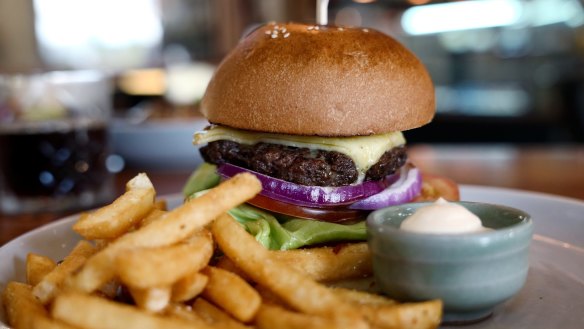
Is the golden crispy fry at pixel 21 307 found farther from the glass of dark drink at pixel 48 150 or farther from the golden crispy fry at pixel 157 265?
the glass of dark drink at pixel 48 150

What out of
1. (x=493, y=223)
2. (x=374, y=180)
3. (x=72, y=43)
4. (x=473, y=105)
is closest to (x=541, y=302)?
(x=493, y=223)

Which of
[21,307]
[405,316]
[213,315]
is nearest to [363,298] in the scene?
[405,316]

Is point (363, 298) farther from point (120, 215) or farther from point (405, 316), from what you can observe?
point (120, 215)

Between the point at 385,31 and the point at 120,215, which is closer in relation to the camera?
the point at 120,215

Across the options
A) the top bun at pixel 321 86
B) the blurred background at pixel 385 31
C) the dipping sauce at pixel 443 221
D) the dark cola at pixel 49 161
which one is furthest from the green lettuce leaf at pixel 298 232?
the blurred background at pixel 385 31

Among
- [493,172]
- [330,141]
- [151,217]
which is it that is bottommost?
[493,172]

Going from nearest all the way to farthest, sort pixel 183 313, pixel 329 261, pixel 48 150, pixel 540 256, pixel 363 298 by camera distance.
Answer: pixel 183 313 → pixel 363 298 → pixel 329 261 → pixel 540 256 → pixel 48 150

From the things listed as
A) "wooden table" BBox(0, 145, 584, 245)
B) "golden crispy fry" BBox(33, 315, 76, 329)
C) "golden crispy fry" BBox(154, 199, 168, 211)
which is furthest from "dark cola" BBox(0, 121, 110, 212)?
"golden crispy fry" BBox(33, 315, 76, 329)

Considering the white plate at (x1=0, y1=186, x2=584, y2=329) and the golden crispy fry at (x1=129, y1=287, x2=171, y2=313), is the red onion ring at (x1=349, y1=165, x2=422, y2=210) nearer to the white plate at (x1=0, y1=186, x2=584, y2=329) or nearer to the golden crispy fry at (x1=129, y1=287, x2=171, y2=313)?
the white plate at (x1=0, y1=186, x2=584, y2=329)
